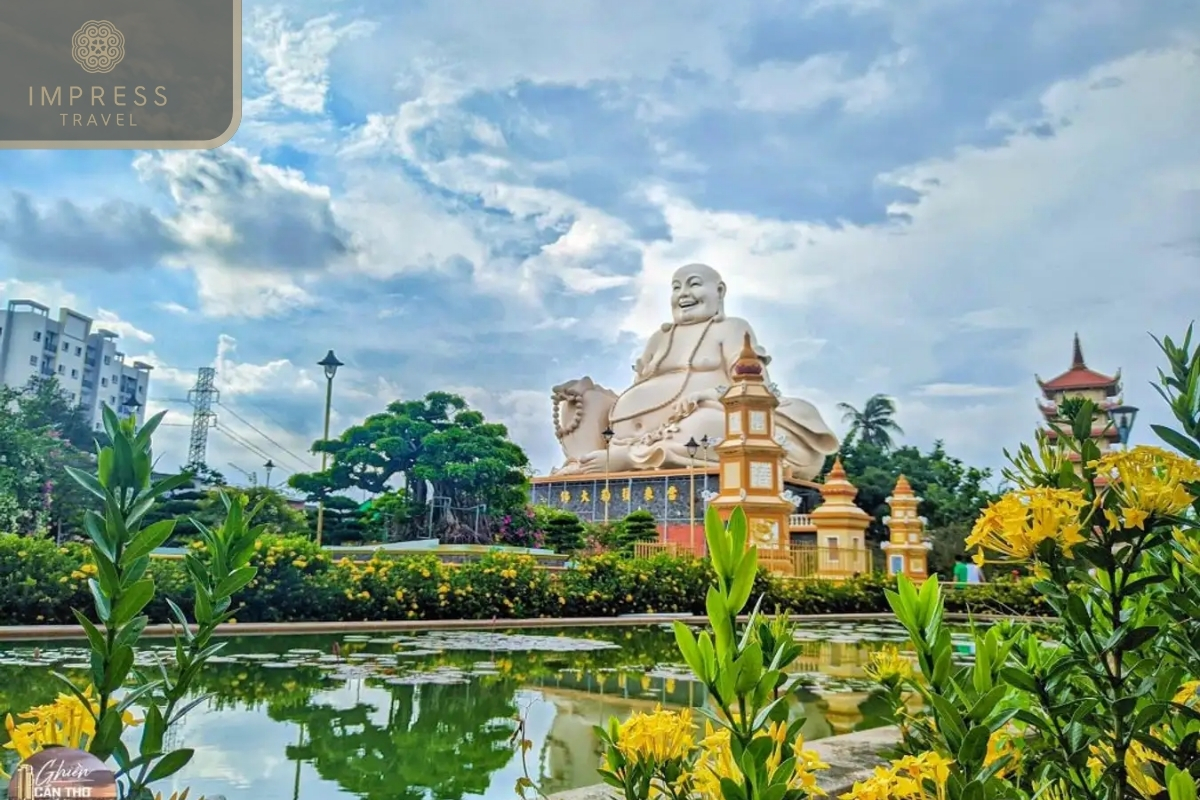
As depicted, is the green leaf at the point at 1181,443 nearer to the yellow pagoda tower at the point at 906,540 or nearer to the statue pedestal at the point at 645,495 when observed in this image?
the yellow pagoda tower at the point at 906,540

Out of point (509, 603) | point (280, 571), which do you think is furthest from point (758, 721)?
point (509, 603)

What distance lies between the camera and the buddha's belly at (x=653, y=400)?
2223 centimetres

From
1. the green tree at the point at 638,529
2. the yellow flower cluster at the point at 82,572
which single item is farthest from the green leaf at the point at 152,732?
the green tree at the point at 638,529

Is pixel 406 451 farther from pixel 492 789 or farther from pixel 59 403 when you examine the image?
pixel 492 789

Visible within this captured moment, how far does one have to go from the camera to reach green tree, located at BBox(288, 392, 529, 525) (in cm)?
1694

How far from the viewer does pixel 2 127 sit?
186cm

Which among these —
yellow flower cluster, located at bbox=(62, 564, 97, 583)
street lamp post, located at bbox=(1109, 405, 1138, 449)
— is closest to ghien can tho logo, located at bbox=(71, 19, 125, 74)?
street lamp post, located at bbox=(1109, 405, 1138, 449)

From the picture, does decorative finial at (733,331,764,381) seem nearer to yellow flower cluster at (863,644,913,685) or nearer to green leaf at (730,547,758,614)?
yellow flower cluster at (863,644,913,685)

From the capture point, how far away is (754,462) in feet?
42.6

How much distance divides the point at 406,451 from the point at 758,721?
56.4 ft

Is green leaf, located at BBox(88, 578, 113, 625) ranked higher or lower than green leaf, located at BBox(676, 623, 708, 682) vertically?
higher

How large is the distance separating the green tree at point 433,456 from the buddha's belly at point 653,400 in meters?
5.71

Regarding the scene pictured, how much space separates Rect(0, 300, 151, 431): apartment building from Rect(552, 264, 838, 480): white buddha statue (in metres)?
12.3

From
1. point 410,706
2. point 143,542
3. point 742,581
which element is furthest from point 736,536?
point 410,706
